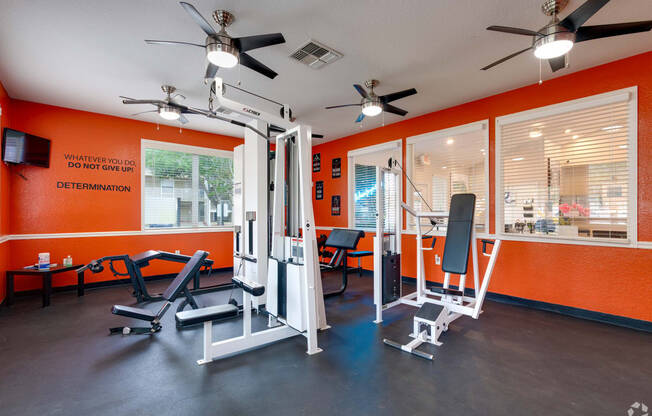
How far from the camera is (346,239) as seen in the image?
5039 millimetres

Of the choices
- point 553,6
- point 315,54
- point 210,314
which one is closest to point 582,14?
point 553,6

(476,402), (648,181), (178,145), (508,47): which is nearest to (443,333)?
(476,402)

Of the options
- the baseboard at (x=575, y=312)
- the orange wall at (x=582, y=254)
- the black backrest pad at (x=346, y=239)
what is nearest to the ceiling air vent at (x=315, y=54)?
the orange wall at (x=582, y=254)

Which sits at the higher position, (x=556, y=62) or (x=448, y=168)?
(x=556, y=62)

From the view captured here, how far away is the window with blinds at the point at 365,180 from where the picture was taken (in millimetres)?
6227

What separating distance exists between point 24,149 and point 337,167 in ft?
18.2

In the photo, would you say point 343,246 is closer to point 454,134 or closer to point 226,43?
point 454,134

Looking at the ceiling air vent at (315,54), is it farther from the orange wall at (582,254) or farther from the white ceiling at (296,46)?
the orange wall at (582,254)

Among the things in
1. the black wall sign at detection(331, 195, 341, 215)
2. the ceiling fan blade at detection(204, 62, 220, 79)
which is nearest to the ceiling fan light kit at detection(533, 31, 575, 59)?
the ceiling fan blade at detection(204, 62, 220, 79)

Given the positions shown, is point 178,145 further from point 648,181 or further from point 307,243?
point 648,181

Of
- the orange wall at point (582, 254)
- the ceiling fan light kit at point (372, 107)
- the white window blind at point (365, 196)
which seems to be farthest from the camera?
the white window blind at point (365, 196)

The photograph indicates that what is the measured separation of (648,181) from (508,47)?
7.10 ft

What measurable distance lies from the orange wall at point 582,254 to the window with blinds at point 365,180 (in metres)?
1.41

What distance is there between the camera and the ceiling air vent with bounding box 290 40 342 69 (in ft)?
10.1
